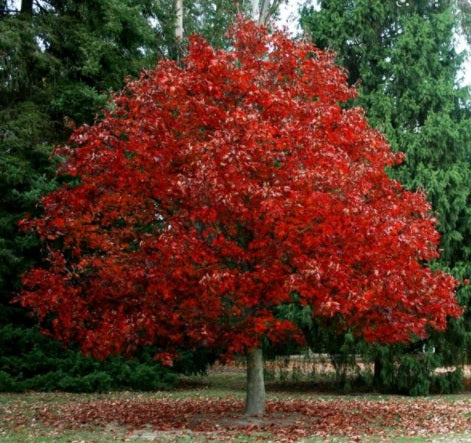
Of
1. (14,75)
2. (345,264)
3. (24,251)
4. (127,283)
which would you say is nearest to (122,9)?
(14,75)

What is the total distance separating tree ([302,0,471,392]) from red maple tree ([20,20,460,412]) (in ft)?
19.1

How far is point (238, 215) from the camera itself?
10.1 metres

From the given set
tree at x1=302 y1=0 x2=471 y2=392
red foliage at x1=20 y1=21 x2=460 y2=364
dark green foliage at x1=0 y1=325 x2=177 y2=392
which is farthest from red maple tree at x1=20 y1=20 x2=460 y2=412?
dark green foliage at x1=0 y1=325 x2=177 y2=392

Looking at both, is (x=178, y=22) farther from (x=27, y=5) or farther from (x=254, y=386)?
(x=254, y=386)

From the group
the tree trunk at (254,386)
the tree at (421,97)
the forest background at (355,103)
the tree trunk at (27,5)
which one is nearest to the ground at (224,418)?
the tree trunk at (254,386)

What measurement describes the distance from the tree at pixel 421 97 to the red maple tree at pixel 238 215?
5.83 m

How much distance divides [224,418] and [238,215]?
398 centimetres

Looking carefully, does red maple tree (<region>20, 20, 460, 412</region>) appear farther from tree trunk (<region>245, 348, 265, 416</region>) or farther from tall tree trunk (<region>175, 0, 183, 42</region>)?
tall tree trunk (<region>175, 0, 183, 42</region>)

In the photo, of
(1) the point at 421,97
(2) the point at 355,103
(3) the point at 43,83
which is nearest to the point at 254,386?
(2) the point at 355,103

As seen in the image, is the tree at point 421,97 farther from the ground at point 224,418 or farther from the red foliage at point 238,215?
the red foliage at point 238,215

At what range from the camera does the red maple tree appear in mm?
9617

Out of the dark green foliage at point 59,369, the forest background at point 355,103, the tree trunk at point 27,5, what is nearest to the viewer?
the forest background at point 355,103

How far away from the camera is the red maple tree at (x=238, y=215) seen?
31.6 ft

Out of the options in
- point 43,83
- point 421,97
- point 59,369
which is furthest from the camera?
point 43,83
